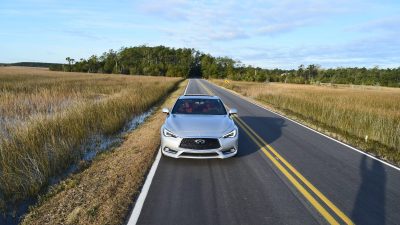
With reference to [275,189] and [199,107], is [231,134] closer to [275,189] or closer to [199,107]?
[199,107]

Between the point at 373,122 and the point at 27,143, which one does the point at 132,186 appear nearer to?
the point at 27,143

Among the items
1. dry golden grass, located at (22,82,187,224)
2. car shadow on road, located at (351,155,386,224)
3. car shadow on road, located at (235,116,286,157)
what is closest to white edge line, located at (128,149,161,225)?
dry golden grass, located at (22,82,187,224)

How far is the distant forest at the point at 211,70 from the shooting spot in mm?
116125

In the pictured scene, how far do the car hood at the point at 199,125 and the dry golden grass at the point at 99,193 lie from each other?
3.40ft

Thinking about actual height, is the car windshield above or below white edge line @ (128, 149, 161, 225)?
→ above

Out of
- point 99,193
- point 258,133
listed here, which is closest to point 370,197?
point 99,193

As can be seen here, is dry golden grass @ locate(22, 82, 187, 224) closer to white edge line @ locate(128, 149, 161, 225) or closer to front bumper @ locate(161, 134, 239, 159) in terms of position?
white edge line @ locate(128, 149, 161, 225)

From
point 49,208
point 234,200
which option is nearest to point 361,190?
point 234,200

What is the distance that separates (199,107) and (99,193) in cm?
445

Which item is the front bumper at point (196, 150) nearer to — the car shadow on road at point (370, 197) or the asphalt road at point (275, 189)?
the asphalt road at point (275, 189)

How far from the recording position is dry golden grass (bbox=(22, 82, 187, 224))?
17.1ft

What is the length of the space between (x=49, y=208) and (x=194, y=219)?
2346 mm

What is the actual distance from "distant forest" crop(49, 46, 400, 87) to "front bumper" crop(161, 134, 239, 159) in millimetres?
99272

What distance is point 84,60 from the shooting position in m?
154
